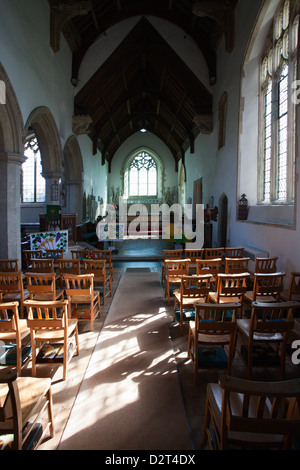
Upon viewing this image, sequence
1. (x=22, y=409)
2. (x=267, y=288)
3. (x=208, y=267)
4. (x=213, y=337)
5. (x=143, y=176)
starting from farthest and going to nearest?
(x=143, y=176) → (x=208, y=267) → (x=267, y=288) → (x=213, y=337) → (x=22, y=409)

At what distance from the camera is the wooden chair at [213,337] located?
2648mm

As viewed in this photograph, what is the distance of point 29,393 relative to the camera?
6.46ft

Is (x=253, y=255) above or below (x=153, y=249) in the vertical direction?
above

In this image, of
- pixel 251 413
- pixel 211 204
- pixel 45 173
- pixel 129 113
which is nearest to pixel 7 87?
pixel 45 173

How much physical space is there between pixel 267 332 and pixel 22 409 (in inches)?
83.0

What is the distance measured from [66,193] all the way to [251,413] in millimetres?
11679

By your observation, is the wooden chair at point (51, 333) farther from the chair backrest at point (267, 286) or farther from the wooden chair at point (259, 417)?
the chair backrest at point (267, 286)

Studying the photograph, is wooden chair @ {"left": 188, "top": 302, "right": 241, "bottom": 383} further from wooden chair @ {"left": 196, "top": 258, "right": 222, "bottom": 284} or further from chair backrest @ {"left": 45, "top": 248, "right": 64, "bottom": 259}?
chair backrest @ {"left": 45, "top": 248, "right": 64, "bottom": 259}

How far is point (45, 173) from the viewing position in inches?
375

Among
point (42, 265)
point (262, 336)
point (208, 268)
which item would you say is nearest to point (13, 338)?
point (42, 265)

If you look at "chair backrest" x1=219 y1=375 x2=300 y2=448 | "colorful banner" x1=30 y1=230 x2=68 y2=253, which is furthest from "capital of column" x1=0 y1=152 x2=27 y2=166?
"chair backrest" x1=219 y1=375 x2=300 y2=448

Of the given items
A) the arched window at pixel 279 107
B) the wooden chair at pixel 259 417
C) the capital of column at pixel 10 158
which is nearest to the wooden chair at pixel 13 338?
the wooden chair at pixel 259 417

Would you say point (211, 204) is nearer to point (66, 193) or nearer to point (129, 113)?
point (66, 193)

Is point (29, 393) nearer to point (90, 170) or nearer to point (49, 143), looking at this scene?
point (49, 143)
